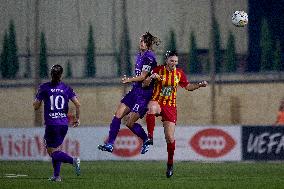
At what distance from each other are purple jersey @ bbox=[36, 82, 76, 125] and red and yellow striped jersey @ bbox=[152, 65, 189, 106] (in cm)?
185

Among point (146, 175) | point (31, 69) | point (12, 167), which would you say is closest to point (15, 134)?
point (12, 167)

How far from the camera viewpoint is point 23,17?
35.3 m

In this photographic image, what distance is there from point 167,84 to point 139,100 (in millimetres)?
775

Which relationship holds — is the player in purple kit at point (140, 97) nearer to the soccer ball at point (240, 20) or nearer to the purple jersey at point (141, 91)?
the purple jersey at point (141, 91)

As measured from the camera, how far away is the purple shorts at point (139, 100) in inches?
750

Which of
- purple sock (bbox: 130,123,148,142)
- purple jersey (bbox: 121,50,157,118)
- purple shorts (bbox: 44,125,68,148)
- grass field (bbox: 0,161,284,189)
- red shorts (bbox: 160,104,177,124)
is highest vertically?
purple jersey (bbox: 121,50,157,118)

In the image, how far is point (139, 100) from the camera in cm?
1909

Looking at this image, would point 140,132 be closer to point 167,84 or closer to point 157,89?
point 157,89

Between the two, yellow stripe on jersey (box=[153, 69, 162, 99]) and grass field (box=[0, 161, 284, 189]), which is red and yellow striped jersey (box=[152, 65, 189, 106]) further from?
grass field (box=[0, 161, 284, 189])

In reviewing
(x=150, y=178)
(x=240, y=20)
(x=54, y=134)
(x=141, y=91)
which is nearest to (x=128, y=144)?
(x=240, y=20)

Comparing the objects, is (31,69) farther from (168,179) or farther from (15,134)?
(168,179)

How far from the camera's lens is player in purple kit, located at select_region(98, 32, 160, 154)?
1870 cm

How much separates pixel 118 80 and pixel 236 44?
4397mm

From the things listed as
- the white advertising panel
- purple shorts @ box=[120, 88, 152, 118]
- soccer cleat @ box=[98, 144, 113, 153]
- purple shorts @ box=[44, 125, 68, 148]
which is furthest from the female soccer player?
the white advertising panel
